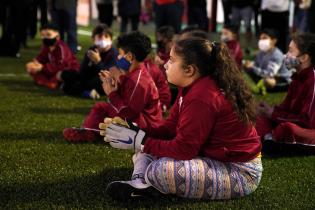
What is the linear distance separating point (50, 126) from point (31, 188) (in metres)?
1.67

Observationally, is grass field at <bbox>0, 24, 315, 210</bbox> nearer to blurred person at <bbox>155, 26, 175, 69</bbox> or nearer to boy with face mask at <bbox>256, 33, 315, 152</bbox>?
boy with face mask at <bbox>256, 33, 315, 152</bbox>

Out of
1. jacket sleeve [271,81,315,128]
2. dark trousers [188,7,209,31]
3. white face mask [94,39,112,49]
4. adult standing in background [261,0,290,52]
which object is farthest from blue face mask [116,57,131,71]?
dark trousers [188,7,209,31]

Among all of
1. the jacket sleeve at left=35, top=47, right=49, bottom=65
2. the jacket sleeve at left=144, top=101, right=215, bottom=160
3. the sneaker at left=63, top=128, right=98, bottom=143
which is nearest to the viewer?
the jacket sleeve at left=144, top=101, right=215, bottom=160

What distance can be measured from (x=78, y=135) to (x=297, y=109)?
5.33ft

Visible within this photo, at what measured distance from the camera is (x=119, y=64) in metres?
4.04

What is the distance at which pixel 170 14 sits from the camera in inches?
337

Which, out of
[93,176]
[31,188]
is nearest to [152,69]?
[93,176]

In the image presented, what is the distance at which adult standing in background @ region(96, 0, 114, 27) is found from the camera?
1038 centimetres

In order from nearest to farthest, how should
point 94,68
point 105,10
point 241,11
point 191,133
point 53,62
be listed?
1. point 191,133
2. point 94,68
3. point 53,62
4. point 105,10
5. point 241,11

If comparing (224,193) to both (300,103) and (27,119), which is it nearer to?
(300,103)

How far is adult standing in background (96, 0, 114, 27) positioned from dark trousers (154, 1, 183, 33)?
193cm

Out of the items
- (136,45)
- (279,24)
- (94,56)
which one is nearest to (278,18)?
(279,24)

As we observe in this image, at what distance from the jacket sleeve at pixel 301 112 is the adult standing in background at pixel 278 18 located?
14.8 ft

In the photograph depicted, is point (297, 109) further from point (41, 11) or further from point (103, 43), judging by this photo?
point (41, 11)
